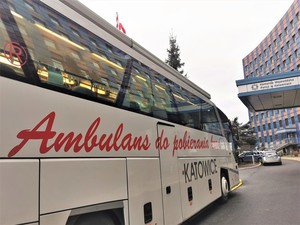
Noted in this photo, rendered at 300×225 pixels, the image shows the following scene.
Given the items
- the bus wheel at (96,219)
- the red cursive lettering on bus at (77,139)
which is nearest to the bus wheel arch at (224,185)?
the red cursive lettering on bus at (77,139)

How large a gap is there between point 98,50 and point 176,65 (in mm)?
25279

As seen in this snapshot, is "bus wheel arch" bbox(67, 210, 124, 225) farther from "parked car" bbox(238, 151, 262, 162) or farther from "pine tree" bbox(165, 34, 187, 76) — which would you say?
"parked car" bbox(238, 151, 262, 162)

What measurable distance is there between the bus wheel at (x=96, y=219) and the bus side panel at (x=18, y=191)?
81cm

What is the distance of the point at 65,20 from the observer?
3938mm

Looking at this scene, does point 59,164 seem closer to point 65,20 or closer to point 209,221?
point 65,20

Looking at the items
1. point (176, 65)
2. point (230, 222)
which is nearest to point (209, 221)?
point (230, 222)

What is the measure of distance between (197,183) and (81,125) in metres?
4.73

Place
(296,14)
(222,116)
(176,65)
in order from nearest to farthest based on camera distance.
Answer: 1. (222,116)
2. (176,65)
3. (296,14)

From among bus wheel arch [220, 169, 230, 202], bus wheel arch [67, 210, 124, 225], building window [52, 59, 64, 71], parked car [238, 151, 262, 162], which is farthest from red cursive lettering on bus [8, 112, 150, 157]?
parked car [238, 151, 262, 162]

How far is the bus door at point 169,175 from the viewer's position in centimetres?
580

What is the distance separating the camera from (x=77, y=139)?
11.9 feet

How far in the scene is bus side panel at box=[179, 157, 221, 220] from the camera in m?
6.79

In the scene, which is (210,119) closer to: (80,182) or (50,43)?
(80,182)

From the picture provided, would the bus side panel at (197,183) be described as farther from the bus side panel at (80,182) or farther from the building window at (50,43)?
the building window at (50,43)
